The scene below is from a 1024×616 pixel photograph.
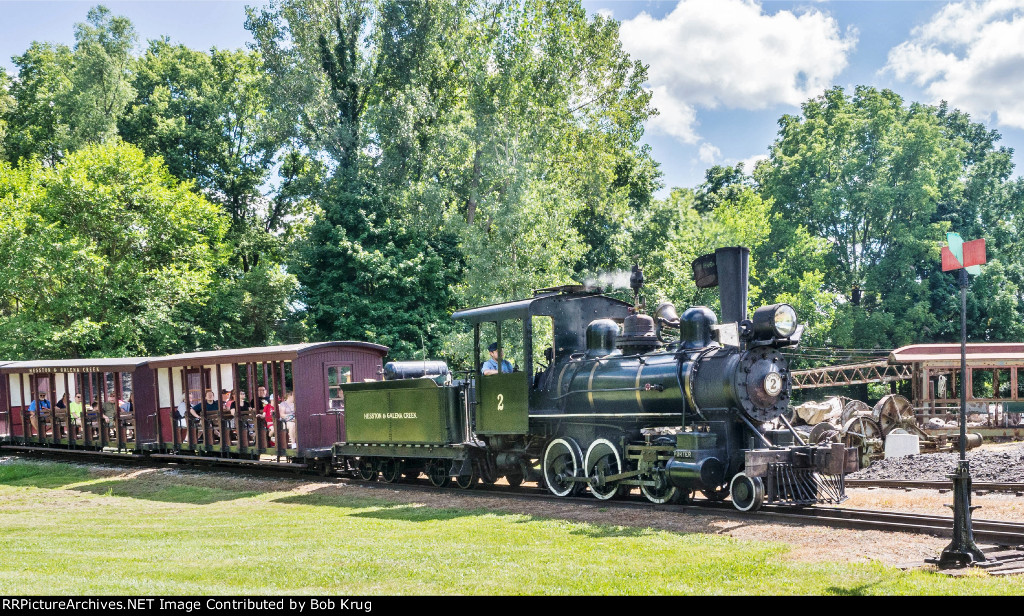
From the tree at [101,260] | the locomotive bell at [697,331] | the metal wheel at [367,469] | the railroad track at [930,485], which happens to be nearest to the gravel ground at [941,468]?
the railroad track at [930,485]

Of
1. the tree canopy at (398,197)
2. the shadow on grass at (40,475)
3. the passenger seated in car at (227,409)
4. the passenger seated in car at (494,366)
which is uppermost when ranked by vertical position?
the tree canopy at (398,197)

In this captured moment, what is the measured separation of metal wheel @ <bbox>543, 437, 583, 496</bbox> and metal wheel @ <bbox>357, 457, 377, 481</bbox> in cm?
493

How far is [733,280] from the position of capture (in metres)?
13.1

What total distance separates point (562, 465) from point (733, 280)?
4135 millimetres

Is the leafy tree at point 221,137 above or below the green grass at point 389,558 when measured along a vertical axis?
above

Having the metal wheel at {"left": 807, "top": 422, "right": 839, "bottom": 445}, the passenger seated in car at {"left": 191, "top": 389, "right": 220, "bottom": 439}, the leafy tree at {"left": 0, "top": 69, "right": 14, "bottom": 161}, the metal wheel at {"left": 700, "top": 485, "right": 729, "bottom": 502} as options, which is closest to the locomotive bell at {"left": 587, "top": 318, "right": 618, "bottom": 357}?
the metal wheel at {"left": 700, "top": 485, "right": 729, "bottom": 502}

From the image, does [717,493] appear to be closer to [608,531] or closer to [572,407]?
[572,407]

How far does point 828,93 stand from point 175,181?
3213 cm

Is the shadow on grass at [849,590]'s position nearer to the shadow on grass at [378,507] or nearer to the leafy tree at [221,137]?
the shadow on grass at [378,507]

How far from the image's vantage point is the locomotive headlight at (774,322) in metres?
12.5

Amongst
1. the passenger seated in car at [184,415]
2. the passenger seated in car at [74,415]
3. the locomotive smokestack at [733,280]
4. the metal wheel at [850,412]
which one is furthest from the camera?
the passenger seated in car at [74,415]

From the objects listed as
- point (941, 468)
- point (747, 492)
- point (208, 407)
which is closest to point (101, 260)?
point (208, 407)

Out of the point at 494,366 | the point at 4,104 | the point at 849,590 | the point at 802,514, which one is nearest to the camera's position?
the point at 849,590

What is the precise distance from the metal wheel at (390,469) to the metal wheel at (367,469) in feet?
0.59
